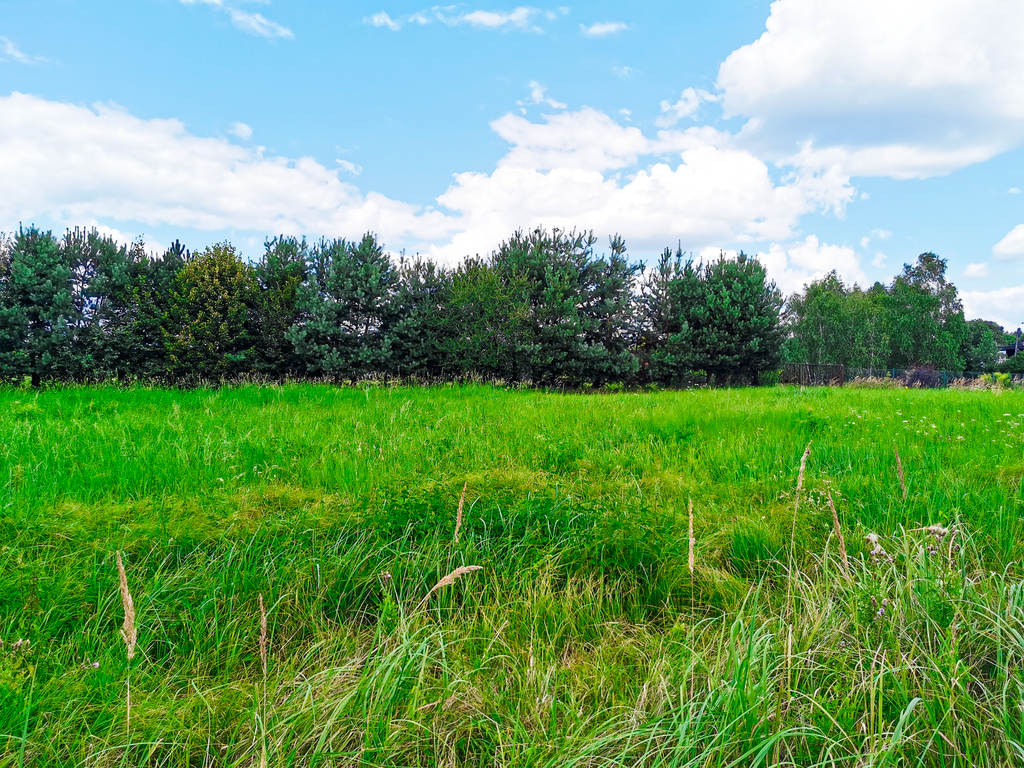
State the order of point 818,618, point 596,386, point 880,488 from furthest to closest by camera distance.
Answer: point 596,386, point 880,488, point 818,618

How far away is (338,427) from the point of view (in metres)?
5.68

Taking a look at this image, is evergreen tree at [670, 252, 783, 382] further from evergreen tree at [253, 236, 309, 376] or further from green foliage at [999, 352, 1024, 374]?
green foliage at [999, 352, 1024, 374]

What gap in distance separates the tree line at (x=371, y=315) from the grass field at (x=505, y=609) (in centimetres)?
1287

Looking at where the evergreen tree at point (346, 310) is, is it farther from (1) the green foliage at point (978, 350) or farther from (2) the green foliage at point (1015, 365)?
(2) the green foliage at point (1015, 365)

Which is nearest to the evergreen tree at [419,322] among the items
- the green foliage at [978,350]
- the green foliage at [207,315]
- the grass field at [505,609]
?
the green foliage at [207,315]

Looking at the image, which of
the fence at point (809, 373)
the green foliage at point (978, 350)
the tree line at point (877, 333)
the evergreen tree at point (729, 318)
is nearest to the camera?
the evergreen tree at point (729, 318)

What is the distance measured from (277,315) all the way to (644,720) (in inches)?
727

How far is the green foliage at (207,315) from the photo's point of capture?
615 inches

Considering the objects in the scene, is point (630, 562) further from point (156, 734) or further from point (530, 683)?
point (156, 734)

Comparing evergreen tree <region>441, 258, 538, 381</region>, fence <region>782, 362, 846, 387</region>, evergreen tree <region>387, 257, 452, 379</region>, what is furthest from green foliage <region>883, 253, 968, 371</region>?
evergreen tree <region>387, 257, 452, 379</region>

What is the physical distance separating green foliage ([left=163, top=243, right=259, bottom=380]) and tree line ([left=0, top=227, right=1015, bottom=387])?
0.17 ft

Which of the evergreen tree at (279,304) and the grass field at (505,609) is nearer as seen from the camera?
the grass field at (505,609)

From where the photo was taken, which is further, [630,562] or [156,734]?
[630,562]

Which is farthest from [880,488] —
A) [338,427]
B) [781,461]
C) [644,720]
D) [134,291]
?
[134,291]
